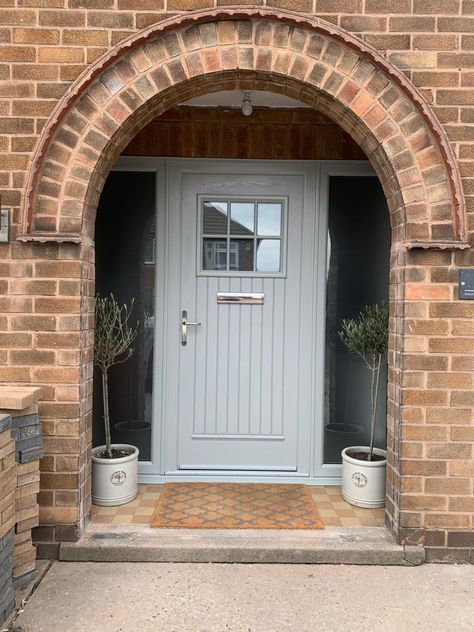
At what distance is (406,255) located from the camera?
301 centimetres

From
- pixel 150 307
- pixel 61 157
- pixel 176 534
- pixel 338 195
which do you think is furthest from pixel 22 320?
pixel 338 195

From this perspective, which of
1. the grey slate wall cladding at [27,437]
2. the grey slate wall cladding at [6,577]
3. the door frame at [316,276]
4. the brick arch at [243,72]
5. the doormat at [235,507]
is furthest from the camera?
the door frame at [316,276]

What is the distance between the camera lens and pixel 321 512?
3477 mm

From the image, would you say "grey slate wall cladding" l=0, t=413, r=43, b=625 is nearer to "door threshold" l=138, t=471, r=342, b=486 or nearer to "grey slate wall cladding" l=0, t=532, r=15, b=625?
"grey slate wall cladding" l=0, t=532, r=15, b=625

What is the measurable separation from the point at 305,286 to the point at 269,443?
1.21 m

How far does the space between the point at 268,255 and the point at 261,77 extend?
134 centimetres

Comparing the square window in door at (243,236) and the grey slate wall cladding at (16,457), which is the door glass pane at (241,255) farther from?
the grey slate wall cladding at (16,457)

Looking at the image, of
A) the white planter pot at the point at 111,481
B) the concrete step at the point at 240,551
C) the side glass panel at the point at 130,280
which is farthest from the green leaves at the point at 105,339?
the concrete step at the point at 240,551

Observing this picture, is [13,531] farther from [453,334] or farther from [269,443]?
[453,334]

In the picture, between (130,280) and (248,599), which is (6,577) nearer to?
(248,599)

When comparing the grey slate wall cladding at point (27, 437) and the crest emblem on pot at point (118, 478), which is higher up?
the grey slate wall cladding at point (27, 437)

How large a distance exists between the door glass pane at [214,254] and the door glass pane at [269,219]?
307mm

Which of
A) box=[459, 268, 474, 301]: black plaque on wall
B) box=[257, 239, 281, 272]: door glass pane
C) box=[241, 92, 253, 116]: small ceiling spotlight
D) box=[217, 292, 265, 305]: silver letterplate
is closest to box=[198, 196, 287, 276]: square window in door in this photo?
box=[257, 239, 281, 272]: door glass pane

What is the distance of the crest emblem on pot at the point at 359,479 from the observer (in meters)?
3.57
